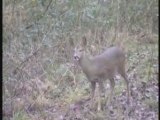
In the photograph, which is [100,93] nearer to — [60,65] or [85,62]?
[85,62]

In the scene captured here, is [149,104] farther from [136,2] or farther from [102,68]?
[136,2]

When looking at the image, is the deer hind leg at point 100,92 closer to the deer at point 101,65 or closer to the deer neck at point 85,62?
the deer at point 101,65

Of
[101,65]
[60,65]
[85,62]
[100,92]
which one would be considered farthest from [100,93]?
[60,65]

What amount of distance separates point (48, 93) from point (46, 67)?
79cm

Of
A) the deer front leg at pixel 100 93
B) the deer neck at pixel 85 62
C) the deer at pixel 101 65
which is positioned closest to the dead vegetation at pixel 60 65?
the deer front leg at pixel 100 93

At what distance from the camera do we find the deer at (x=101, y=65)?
7949mm

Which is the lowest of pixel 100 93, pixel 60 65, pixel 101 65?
pixel 100 93

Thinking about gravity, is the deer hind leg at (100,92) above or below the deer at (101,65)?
below

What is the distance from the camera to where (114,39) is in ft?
31.8

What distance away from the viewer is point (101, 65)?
7988mm

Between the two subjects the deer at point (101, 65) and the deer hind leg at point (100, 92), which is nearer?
the deer hind leg at point (100, 92)

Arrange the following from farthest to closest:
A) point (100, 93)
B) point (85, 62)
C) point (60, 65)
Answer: point (60, 65) < point (100, 93) < point (85, 62)

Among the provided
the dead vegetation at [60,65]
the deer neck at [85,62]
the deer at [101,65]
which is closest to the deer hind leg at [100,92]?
the deer at [101,65]

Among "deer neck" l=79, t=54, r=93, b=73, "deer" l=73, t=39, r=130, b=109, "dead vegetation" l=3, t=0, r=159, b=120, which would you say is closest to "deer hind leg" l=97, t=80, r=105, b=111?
"deer" l=73, t=39, r=130, b=109
